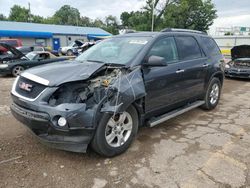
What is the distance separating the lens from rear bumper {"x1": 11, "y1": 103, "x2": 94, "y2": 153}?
9.25ft

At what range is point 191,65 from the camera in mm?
4586

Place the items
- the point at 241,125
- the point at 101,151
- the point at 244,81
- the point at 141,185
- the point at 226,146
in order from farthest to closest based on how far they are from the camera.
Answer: the point at 244,81 → the point at 241,125 → the point at 226,146 → the point at 101,151 → the point at 141,185

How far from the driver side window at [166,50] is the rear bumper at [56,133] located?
5.79 ft

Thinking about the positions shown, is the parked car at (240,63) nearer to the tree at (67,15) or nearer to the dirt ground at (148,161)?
the dirt ground at (148,161)

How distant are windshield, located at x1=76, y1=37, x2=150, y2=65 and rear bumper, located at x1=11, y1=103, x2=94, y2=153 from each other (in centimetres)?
131

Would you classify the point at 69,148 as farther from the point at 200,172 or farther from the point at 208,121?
the point at 208,121

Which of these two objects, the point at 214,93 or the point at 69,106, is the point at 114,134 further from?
the point at 214,93

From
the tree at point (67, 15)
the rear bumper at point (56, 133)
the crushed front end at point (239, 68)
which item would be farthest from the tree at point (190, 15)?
the tree at point (67, 15)

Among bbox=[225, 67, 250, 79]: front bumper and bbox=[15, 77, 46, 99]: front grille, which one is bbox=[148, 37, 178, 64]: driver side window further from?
bbox=[225, 67, 250, 79]: front bumper

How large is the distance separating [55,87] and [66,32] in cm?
3605

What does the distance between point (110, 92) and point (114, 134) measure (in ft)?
2.25

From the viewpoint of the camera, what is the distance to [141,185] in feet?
8.89

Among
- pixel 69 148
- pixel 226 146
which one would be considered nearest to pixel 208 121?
pixel 226 146

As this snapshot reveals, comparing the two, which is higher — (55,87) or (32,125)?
(55,87)
